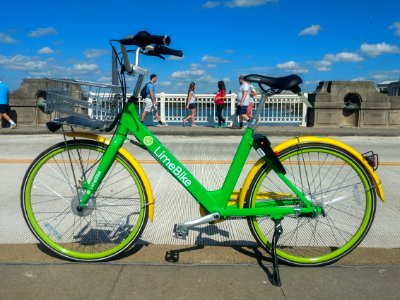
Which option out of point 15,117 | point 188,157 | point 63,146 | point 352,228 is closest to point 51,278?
point 63,146

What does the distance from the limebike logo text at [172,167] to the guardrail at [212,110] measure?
46.6 feet

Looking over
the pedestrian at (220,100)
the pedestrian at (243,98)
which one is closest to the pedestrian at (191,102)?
the pedestrian at (220,100)

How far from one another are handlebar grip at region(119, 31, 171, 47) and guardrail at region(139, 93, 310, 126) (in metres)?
14.4

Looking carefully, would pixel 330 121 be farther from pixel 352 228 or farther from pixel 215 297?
pixel 215 297

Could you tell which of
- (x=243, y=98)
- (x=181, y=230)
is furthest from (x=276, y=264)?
(x=243, y=98)

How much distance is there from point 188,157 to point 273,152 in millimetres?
5986

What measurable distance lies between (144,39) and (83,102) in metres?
0.59

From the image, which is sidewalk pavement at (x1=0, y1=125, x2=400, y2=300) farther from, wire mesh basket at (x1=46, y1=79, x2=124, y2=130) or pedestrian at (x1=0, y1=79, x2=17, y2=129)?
pedestrian at (x1=0, y1=79, x2=17, y2=129)

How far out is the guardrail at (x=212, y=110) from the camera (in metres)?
17.5

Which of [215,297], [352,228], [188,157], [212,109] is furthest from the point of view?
[212,109]

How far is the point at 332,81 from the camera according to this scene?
16.5 meters

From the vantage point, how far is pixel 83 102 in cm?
287

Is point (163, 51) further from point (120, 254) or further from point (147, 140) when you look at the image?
point (120, 254)

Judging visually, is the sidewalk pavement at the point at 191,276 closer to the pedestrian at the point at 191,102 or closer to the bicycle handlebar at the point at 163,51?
the bicycle handlebar at the point at 163,51
